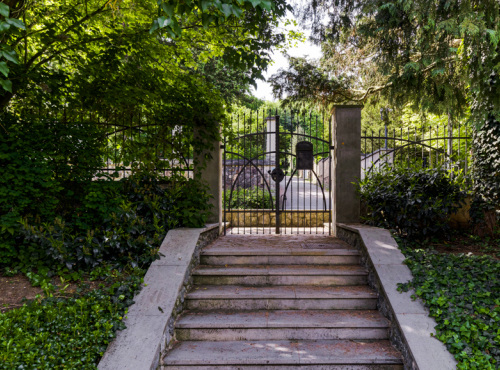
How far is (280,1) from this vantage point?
5035 millimetres

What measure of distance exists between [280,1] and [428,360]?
203 inches

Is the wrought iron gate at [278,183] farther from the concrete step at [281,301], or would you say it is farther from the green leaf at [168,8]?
the green leaf at [168,8]

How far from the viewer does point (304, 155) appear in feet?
22.8

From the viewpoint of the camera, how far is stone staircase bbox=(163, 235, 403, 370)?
10.4 ft

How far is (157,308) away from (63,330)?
0.90 meters

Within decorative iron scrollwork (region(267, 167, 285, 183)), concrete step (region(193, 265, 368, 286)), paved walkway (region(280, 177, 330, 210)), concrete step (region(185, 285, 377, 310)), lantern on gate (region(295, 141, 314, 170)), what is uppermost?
lantern on gate (region(295, 141, 314, 170))

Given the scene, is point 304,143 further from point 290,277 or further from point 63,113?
point 63,113

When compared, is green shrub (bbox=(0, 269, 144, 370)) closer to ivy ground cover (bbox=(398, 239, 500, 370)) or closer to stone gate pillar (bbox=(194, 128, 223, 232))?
Answer: stone gate pillar (bbox=(194, 128, 223, 232))

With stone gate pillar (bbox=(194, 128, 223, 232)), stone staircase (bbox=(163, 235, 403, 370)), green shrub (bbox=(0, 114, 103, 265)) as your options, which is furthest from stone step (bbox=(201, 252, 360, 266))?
green shrub (bbox=(0, 114, 103, 265))

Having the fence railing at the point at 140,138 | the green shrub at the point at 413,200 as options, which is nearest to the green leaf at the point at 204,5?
the fence railing at the point at 140,138

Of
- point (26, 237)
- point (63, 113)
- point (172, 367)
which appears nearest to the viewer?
point (172, 367)

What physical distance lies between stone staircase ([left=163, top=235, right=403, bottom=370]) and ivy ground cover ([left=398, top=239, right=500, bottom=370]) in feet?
1.83

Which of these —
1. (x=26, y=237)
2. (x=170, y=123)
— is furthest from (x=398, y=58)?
(x=26, y=237)

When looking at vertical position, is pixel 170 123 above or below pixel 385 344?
above
